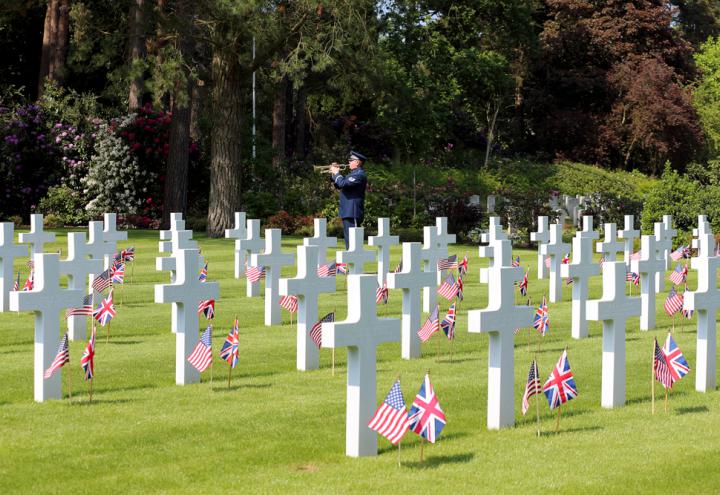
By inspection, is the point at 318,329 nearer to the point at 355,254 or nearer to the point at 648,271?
the point at 355,254

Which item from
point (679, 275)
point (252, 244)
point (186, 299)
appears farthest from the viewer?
point (252, 244)

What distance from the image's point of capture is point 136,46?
119 ft

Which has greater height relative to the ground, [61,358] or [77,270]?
[77,270]

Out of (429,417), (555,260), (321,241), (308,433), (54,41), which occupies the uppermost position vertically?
(54,41)

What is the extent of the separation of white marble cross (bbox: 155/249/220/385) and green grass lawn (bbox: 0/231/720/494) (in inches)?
9.0

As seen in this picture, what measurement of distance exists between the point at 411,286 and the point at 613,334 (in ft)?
8.76

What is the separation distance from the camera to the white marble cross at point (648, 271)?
14.2 m

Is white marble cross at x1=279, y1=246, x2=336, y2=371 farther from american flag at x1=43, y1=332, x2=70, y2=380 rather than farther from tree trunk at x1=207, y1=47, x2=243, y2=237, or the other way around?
tree trunk at x1=207, y1=47, x2=243, y2=237

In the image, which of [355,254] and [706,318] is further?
[355,254]

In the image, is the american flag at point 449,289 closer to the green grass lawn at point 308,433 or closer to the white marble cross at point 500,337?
the green grass lawn at point 308,433

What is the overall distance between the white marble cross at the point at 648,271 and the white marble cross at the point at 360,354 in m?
6.07

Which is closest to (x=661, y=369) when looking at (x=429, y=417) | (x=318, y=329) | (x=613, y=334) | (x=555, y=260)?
(x=613, y=334)

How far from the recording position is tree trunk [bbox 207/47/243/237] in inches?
1222

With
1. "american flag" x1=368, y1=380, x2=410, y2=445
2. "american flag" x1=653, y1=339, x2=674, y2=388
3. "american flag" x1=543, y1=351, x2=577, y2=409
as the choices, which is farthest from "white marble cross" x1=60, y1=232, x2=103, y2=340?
"american flag" x1=653, y1=339, x2=674, y2=388
